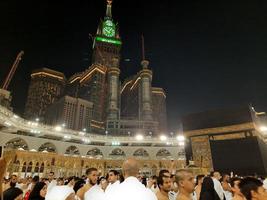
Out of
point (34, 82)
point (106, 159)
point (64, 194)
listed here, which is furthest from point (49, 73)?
point (64, 194)

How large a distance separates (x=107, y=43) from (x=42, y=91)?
134 ft

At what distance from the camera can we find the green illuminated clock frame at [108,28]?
102 m

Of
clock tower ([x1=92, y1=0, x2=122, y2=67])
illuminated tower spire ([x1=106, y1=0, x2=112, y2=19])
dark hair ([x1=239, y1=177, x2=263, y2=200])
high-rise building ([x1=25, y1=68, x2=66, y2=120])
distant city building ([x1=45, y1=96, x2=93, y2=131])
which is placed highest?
illuminated tower spire ([x1=106, y1=0, x2=112, y2=19])

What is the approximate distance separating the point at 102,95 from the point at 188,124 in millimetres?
55317

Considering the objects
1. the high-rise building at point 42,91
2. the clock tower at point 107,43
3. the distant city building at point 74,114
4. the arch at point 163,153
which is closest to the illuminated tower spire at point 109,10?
the clock tower at point 107,43

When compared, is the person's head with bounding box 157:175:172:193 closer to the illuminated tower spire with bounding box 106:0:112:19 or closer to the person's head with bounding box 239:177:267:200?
the person's head with bounding box 239:177:267:200

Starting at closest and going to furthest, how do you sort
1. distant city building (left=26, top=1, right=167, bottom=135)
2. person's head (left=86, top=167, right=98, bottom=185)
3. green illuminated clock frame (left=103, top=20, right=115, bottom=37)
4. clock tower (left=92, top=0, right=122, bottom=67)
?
person's head (left=86, top=167, right=98, bottom=185), distant city building (left=26, top=1, right=167, bottom=135), clock tower (left=92, top=0, right=122, bottom=67), green illuminated clock frame (left=103, top=20, right=115, bottom=37)

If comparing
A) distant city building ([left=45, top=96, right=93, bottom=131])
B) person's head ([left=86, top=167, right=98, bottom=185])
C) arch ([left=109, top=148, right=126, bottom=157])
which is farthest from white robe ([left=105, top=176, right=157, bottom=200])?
distant city building ([left=45, top=96, right=93, bottom=131])

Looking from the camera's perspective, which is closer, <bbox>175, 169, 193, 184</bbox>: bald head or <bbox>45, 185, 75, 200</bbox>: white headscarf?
<bbox>175, 169, 193, 184</bbox>: bald head

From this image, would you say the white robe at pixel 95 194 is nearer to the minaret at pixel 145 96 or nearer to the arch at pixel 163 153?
the arch at pixel 163 153

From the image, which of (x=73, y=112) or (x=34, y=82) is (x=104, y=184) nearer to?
(x=73, y=112)

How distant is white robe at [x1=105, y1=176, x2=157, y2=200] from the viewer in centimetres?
223

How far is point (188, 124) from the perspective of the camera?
27594 millimetres

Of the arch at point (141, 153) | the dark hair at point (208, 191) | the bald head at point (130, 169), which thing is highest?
the arch at point (141, 153)
